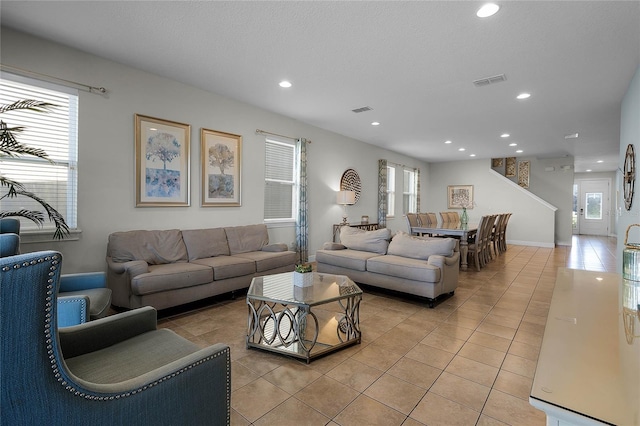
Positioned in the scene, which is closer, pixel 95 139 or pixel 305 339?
pixel 305 339

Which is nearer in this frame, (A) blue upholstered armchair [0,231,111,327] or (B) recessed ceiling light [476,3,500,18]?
(A) blue upholstered armchair [0,231,111,327]

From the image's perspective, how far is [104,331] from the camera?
154 cm

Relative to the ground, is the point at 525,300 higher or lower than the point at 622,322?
lower

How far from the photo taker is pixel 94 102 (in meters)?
3.48

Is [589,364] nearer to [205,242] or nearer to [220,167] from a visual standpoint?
[205,242]

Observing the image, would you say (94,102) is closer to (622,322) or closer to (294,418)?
(294,418)

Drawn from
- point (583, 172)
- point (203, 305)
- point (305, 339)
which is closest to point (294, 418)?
point (305, 339)

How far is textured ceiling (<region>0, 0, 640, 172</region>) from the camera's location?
2576mm

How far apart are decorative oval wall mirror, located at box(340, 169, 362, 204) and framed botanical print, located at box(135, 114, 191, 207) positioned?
12.1 ft

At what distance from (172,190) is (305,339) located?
9.09 feet

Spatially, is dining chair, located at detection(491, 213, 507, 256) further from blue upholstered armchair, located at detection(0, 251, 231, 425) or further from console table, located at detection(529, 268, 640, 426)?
blue upholstered armchair, located at detection(0, 251, 231, 425)

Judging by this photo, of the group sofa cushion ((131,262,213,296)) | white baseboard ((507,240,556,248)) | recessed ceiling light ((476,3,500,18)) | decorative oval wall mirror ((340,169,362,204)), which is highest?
recessed ceiling light ((476,3,500,18))

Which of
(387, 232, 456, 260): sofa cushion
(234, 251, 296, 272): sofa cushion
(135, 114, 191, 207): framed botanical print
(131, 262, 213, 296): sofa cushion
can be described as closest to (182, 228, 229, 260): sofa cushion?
(234, 251, 296, 272): sofa cushion

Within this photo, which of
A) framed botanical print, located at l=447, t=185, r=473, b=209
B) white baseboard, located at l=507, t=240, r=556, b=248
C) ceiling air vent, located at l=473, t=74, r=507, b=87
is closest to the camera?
ceiling air vent, located at l=473, t=74, r=507, b=87
